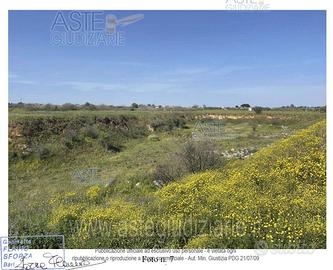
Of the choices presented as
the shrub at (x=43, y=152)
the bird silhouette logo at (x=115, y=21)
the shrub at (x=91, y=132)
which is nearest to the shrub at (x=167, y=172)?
the shrub at (x=91, y=132)

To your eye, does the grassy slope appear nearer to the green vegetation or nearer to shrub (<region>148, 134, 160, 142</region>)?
the green vegetation

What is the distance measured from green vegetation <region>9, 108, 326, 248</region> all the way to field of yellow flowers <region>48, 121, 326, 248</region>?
0.02 metres

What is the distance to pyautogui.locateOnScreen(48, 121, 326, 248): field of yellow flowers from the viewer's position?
6066 millimetres

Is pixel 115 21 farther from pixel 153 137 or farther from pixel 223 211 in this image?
pixel 223 211

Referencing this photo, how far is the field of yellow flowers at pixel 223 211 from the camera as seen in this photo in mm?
6066

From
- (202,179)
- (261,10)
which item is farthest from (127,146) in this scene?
(261,10)

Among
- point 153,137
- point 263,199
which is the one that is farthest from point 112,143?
point 263,199

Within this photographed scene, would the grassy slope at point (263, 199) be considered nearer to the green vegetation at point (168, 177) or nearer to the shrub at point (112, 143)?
the green vegetation at point (168, 177)

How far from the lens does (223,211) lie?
20.6 ft

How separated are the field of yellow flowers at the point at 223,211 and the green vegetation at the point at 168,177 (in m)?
0.02
